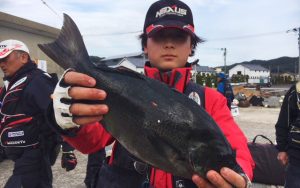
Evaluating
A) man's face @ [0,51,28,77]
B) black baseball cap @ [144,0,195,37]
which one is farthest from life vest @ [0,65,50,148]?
black baseball cap @ [144,0,195,37]

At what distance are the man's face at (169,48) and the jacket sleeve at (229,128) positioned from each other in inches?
11.4

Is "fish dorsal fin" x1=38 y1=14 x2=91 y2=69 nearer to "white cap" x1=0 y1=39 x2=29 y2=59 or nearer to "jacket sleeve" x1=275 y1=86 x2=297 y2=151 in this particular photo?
"jacket sleeve" x1=275 y1=86 x2=297 y2=151

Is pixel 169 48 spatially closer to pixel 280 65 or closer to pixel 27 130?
pixel 27 130

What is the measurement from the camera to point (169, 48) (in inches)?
86.2

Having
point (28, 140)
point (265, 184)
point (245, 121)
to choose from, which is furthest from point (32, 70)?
point (245, 121)

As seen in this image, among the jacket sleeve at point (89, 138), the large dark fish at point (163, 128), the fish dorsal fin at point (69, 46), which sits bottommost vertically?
the jacket sleeve at point (89, 138)

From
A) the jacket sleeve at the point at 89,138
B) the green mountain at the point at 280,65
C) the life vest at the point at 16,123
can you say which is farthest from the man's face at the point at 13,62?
the green mountain at the point at 280,65

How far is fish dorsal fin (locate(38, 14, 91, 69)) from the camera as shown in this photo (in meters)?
1.84

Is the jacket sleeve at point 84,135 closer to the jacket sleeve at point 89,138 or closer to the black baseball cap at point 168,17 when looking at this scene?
the jacket sleeve at point 89,138

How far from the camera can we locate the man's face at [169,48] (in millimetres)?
2191

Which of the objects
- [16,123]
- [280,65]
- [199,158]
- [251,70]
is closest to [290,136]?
[199,158]

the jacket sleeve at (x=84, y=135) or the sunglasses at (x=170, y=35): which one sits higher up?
the sunglasses at (x=170, y=35)

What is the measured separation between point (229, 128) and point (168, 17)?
749mm

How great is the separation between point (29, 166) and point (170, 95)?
3442 mm
